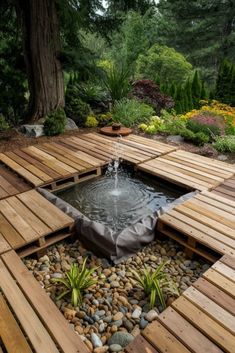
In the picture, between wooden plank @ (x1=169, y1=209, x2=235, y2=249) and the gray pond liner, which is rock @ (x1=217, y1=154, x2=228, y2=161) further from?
the gray pond liner

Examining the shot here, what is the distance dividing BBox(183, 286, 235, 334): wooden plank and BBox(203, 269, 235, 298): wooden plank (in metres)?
0.15

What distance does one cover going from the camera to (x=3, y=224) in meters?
2.45

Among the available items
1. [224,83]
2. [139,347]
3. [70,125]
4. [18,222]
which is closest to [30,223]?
[18,222]

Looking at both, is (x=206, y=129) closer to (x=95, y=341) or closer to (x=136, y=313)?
(x=136, y=313)

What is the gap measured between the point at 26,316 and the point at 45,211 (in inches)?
44.9

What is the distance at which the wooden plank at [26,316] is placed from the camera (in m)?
1.45

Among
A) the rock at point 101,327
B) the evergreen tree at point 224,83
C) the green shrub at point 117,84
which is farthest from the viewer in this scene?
the evergreen tree at point 224,83

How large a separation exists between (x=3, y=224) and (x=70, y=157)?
1.72 meters

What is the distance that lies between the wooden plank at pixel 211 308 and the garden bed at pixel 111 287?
0.17 m

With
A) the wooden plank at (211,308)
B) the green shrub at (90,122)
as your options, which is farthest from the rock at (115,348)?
the green shrub at (90,122)

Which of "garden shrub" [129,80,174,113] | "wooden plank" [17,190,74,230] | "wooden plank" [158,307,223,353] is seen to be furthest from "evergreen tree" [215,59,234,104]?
"wooden plank" [158,307,223,353]

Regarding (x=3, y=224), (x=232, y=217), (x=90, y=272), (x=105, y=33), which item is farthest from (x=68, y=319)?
(x=105, y=33)

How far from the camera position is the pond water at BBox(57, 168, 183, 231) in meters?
2.78

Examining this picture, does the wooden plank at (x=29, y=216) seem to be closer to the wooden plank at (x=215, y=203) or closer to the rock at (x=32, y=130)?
the wooden plank at (x=215, y=203)
